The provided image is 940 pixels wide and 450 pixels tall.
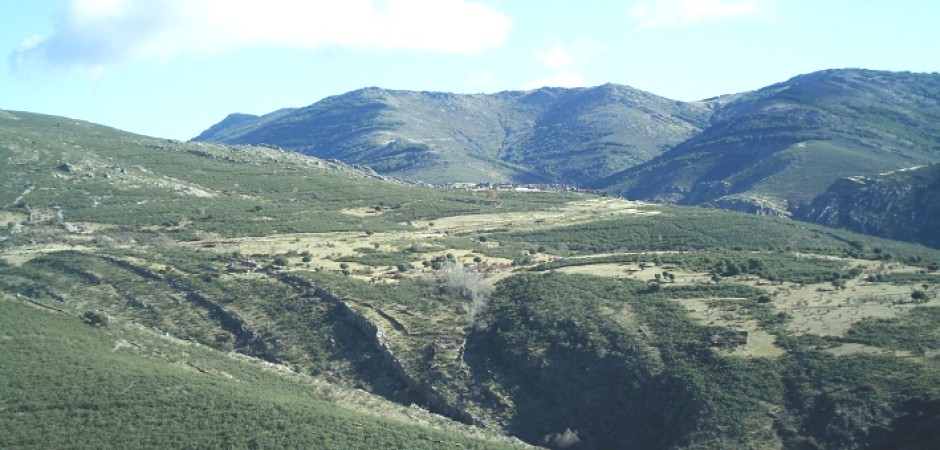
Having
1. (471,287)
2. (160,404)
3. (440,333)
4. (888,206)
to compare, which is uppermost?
(888,206)

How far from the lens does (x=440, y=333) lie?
184 ft

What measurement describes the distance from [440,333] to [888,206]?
97.6 meters

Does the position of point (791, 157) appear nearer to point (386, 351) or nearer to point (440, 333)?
point (440, 333)

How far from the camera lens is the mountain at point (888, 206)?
11356 centimetres

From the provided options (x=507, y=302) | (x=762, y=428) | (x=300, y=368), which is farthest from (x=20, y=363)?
(x=762, y=428)

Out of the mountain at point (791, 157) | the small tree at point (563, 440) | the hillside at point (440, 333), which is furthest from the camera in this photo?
the mountain at point (791, 157)

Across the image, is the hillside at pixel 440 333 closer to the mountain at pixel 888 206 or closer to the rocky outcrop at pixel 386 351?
the rocky outcrop at pixel 386 351

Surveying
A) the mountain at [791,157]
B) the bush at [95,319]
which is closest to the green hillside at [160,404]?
the bush at [95,319]

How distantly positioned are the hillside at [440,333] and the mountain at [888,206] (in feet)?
49.8

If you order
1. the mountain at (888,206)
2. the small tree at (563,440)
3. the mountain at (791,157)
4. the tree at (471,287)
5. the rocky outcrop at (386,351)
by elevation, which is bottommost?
the small tree at (563,440)

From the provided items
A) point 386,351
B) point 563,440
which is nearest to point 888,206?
point 563,440

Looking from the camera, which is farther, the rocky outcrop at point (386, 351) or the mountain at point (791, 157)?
the mountain at point (791, 157)

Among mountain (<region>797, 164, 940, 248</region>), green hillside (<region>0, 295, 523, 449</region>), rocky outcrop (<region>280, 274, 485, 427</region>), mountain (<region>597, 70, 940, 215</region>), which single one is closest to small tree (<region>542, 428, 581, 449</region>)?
rocky outcrop (<region>280, 274, 485, 427</region>)

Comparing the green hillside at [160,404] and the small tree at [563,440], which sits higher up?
the green hillside at [160,404]
